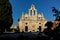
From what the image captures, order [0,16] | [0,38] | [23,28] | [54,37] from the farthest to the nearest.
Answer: [23,28]
[0,16]
[0,38]
[54,37]

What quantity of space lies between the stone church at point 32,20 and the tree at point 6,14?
902 inches

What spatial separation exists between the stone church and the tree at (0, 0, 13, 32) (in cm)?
2290

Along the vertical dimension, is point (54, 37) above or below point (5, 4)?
below

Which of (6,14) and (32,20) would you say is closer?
(6,14)

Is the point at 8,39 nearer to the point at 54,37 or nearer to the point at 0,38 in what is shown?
the point at 0,38

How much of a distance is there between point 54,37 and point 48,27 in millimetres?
651

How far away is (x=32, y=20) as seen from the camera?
231 ft

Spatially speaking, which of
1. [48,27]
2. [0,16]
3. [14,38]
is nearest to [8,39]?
[14,38]

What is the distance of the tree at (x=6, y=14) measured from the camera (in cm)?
4428

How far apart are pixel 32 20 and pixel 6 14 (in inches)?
974

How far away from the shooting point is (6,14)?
151ft

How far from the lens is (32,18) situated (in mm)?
70438

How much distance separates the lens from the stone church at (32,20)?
7000cm

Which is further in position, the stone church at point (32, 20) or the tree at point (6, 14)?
the stone church at point (32, 20)
